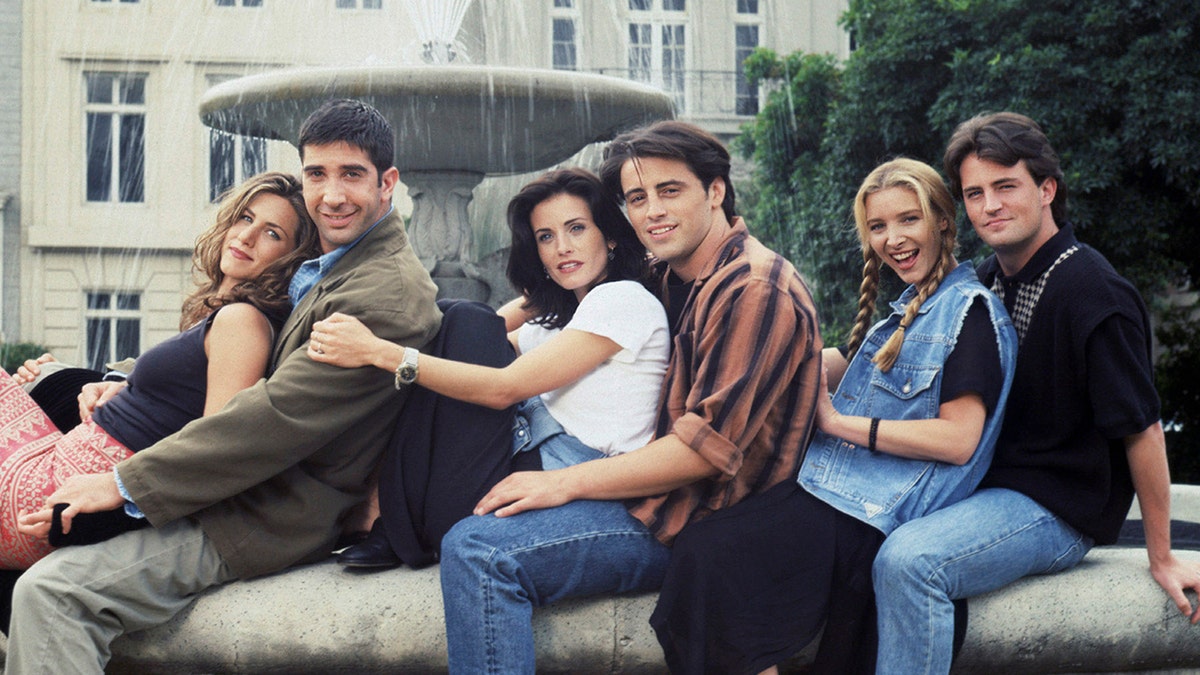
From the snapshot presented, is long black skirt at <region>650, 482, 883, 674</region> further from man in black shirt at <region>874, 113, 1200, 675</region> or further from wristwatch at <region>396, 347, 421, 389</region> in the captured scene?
wristwatch at <region>396, 347, 421, 389</region>

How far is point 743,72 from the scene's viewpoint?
74.4 ft

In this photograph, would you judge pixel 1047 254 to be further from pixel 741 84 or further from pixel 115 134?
pixel 115 134

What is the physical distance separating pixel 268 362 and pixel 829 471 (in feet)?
4.68

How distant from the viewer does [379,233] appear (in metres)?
3.04

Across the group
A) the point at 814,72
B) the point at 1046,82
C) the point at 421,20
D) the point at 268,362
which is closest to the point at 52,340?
the point at 814,72

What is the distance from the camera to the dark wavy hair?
3207mm

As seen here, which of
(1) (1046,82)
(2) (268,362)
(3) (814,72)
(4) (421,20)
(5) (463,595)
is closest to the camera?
(5) (463,595)

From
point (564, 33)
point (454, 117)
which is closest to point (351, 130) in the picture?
point (454, 117)

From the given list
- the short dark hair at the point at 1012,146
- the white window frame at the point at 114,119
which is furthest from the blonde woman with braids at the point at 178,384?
the white window frame at the point at 114,119

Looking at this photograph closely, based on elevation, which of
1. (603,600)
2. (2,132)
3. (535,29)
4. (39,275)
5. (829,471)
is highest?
(535,29)

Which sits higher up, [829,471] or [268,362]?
[268,362]

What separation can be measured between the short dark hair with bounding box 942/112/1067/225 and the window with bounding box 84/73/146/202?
2269 centimetres

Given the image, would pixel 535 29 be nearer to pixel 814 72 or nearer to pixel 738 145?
pixel 738 145

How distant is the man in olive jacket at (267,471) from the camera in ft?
8.46
